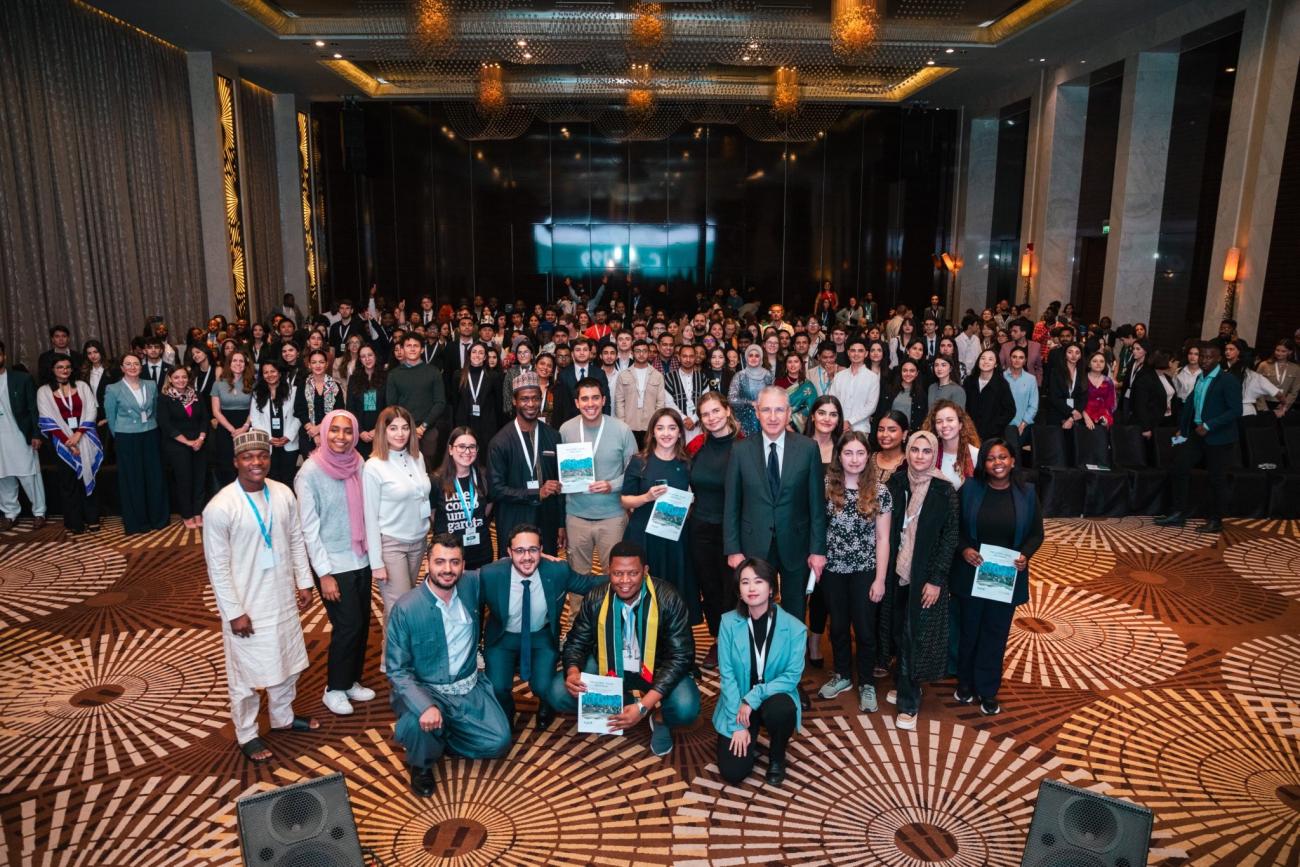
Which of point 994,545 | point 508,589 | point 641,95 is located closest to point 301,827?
point 508,589

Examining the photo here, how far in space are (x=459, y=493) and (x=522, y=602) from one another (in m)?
0.80

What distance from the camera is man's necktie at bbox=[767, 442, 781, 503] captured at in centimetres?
421

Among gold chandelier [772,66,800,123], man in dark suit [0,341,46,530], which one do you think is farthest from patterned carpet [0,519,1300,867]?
gold chandelier [772,66,800,123]

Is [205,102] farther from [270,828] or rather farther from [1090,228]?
[1090,228]

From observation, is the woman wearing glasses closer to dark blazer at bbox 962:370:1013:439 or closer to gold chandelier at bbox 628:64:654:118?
dark blazer at bbox 962:370:1013:439

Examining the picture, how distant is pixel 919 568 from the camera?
13.4ft

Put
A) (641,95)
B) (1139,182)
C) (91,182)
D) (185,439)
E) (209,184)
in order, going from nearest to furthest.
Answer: (185,439) → (91,182) → (641,95) → (1139,182) → (209,184)

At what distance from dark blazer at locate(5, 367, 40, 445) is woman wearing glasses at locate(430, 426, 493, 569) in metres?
4.84

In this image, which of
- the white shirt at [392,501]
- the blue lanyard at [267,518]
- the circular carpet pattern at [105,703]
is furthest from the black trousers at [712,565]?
the circular carpet pattern at [105,703]

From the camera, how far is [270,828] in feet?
8.59

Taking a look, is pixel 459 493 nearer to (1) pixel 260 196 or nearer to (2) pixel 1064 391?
(2) pixel 1064 391

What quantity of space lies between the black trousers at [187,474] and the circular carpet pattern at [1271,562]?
28.7ft

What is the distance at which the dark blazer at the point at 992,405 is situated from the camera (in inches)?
301

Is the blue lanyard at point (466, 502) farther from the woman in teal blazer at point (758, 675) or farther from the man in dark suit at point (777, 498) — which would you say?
the woman in teal blazer at point (758, 675)
